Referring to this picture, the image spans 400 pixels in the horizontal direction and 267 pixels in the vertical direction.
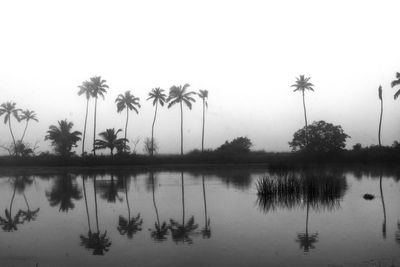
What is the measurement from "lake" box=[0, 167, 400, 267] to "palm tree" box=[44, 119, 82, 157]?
1970 inches

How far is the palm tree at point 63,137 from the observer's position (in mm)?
72312

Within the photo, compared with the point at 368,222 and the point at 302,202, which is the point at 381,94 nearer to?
the point at 302,202

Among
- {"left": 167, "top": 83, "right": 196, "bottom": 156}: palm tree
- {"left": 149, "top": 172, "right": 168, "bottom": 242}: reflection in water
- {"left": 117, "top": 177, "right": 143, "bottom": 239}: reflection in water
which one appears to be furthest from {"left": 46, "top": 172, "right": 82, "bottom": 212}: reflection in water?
{"left": 167, "top": 83, "right": 196, "bottom": 156}: palm tree

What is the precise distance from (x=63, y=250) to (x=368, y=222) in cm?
945

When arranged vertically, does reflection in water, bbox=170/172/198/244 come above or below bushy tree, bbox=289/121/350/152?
below

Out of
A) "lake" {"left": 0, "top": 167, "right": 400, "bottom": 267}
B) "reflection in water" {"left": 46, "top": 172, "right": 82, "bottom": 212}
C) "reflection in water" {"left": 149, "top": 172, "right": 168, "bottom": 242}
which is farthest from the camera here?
"reflection in water" {"left": 46, "top": 172, "right": 82, "bottom": 212}

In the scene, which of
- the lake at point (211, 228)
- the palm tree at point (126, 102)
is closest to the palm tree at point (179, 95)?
the palm tree at point (126, 102)

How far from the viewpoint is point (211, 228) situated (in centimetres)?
1421

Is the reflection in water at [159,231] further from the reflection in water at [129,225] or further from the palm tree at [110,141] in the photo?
the palm tree at [110,141]

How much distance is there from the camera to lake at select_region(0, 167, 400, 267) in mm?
10359

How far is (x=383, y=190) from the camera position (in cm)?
2369

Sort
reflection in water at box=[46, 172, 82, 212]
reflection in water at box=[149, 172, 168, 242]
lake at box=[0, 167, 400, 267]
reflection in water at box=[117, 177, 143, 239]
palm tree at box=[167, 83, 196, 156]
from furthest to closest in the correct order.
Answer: palm tree at box=[167, 83, 196, 156] → reflection in water at box=[46, 172, 82, 212] → reflection in water at box=[117, 177, 143, 239] → reflection in water at box=[149, 172, 168, 242] → lake at box=[0, 167, 400, 267]

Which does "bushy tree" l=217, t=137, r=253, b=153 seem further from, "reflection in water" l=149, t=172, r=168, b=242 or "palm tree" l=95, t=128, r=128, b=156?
"reflection in water" l=149, t=172, r=168, b=242

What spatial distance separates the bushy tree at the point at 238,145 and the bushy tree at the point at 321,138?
452 inches
